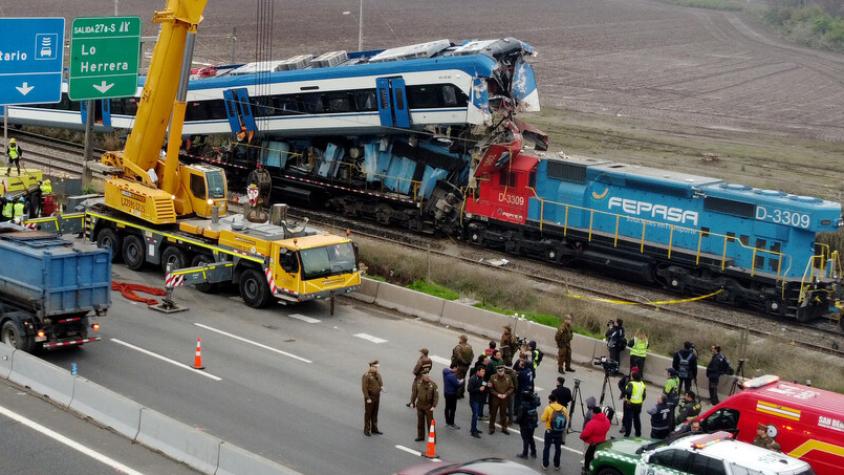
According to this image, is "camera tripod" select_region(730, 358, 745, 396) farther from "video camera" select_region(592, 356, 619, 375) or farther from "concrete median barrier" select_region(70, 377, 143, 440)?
"concrete median barrier" select_region(70, 377, 143, 440)

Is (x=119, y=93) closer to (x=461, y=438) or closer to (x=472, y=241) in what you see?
(x=472, y=241)

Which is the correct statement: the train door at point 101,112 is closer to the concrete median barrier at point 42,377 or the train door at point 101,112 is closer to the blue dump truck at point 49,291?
the blue dump truck at point 49,291

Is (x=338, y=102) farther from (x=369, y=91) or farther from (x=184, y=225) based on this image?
(x=184, y=225)

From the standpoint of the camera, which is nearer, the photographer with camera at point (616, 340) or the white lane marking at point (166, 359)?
the white lane marking at point (166, 359)

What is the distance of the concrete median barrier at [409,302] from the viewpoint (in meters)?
24.6

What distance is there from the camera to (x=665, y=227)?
28.1m

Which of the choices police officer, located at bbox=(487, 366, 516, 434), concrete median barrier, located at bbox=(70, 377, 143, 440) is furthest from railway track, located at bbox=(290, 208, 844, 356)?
concrete median barrier, located at bbox=(70, 377, 143, 440)

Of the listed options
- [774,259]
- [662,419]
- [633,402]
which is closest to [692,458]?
[662,419]

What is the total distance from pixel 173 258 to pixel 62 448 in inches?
464

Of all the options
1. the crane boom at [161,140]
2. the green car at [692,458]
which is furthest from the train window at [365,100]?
the green car at [692,458]

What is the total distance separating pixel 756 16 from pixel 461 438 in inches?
3696

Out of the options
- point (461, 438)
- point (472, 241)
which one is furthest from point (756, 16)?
point (461, 438)

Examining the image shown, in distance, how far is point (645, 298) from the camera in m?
27.3

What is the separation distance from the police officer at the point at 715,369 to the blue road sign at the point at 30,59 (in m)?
16.7
